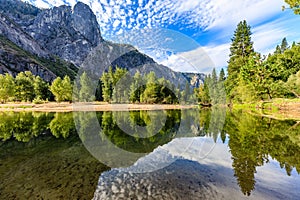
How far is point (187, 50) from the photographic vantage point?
17.1 m

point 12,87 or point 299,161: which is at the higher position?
point 12,87

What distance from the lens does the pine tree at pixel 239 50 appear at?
2527 inches

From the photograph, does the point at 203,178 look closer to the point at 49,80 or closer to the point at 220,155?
the point at 220,155

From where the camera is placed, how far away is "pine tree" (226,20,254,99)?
211 feet

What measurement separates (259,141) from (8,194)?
16.0 m

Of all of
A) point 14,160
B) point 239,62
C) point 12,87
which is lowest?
point 14,160

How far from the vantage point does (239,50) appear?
217 ft

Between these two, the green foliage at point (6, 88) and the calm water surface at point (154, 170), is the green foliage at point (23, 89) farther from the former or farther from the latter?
the calm water surface at point (154, 170)

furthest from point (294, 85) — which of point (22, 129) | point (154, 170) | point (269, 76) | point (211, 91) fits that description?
point (211, 91)

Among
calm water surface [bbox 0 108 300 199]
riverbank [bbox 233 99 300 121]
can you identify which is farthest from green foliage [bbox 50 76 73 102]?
calm water surface [bbox 0 108 300 199]

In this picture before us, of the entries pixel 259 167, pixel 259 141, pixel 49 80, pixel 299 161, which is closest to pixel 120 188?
pixel 259 167

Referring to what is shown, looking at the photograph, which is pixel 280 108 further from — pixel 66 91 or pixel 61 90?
pixel 61 90

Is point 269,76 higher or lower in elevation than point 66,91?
higher

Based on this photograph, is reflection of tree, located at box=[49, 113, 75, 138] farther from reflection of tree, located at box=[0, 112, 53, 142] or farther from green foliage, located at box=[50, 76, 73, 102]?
green foliage, located at box=[50, 76, 73, 102]
